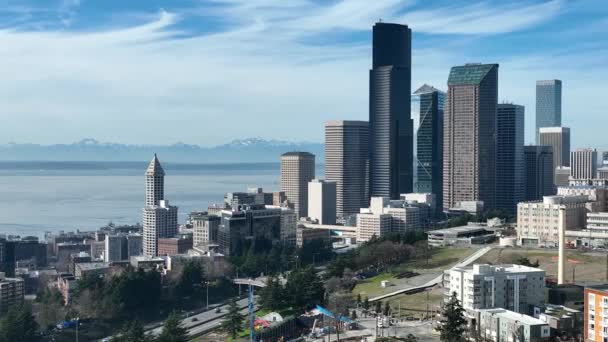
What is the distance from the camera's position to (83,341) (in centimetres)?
2789

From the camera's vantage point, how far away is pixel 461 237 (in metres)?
39.8

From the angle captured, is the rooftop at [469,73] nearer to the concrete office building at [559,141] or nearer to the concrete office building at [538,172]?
the concrete office building at [538,172]

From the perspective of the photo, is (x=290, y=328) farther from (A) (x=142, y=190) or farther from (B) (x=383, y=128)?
(A) (x=142, y=190)

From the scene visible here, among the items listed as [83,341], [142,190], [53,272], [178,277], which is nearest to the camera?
[83,341]

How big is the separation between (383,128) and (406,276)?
148 ft

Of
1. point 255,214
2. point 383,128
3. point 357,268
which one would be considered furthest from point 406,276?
point 383,128

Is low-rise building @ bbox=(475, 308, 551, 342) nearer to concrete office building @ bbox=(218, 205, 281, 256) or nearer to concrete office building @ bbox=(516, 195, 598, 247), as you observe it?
concrete office building @ bbox=(516, 195, 598, 247)

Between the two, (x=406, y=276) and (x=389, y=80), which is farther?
(x=389, y=80)

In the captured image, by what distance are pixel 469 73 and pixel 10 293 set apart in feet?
146

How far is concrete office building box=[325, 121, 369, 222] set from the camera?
2820 inches

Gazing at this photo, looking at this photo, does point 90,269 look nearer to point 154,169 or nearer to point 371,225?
point 154,169

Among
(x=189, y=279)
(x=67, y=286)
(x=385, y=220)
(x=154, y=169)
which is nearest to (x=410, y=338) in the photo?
(x=189, y=279)

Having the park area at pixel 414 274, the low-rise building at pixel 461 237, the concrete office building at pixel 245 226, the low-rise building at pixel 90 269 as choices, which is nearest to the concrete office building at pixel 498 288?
the park area at pixel 414 274

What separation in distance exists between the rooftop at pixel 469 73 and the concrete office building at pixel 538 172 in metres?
11.3
